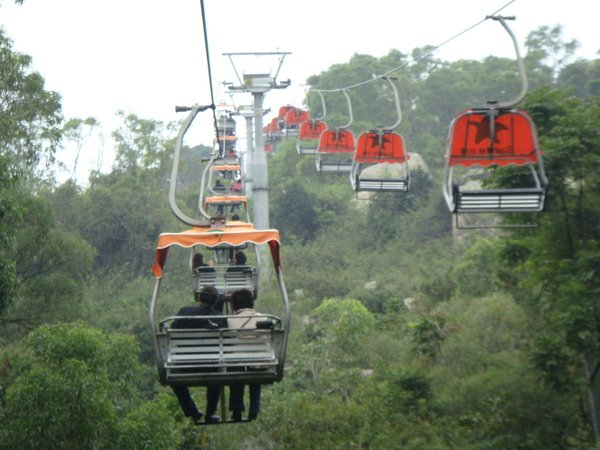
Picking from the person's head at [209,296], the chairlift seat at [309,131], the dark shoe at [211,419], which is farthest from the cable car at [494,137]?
the chairlift seat at [309,131]

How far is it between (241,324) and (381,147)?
6.26 meters

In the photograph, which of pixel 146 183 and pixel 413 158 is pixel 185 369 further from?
pixel 413 158

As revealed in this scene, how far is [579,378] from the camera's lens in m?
18.0

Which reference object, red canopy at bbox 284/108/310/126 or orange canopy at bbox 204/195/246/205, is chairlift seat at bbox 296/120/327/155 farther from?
red canopy at bbox 284/108/310/126

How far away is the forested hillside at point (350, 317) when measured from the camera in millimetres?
16281

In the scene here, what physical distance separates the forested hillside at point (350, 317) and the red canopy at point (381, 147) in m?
2.46

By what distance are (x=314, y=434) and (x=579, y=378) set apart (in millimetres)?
4699

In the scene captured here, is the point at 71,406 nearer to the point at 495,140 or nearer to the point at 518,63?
the point at 495,140

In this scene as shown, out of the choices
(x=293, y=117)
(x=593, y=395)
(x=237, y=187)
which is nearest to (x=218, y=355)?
(x=593, y=395)

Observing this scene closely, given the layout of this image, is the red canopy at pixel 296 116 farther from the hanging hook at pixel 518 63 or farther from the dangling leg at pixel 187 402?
the dangling leg at pixel 187 402

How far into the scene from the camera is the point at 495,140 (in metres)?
10.5

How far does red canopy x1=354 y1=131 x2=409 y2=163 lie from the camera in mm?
14961

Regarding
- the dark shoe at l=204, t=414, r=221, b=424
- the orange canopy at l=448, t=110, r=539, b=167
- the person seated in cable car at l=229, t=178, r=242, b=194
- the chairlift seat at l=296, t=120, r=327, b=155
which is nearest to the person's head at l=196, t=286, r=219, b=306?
the dark shoe at l=204, t=414, r=221, b=424

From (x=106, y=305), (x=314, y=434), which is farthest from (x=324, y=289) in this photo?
(x=314, y=434)
